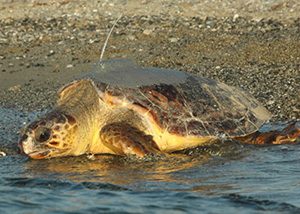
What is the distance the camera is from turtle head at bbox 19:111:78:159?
22.4ft

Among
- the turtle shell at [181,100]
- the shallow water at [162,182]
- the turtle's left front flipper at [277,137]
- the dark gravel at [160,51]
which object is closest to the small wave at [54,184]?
the shallow water at [162,182]

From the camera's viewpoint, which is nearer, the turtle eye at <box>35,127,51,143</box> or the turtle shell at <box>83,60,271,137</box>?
the turtle eye at <box>35,127,51,143</box>

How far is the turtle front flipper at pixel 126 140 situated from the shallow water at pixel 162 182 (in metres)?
0.09

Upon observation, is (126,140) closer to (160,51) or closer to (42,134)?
(42,134)

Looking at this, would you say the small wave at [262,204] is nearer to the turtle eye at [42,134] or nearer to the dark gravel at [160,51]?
the turtle eye at [42,134]

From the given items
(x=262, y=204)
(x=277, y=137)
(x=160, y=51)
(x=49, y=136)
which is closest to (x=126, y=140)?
(x=49, y=136)

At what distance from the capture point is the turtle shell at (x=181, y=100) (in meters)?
7.11

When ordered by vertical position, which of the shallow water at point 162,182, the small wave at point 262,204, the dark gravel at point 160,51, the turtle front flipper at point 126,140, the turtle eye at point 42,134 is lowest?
the small wave at point 262,204

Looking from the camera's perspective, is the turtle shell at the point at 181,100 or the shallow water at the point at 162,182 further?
the turtle shell at the point at 181,100

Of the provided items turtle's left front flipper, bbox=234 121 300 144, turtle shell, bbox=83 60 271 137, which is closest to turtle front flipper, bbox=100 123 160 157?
turtle shell, bbox=83 60 271 137

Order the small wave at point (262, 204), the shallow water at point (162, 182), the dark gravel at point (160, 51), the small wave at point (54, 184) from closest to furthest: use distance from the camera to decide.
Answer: the small wave at point (262, 204) → the shallow water at point (162, 182) → the small wave at point (54, 184) → the dark gravel at point (160, 51)

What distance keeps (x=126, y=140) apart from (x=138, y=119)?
0.38 metres

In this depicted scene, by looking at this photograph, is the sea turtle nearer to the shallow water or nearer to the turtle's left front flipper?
the turtle's left front flipper

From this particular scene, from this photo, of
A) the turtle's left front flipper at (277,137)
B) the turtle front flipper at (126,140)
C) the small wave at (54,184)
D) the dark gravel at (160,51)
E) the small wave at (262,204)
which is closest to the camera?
the small wave at (262,204)
